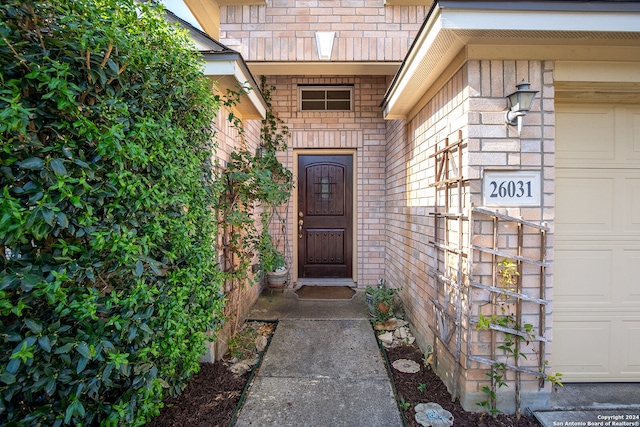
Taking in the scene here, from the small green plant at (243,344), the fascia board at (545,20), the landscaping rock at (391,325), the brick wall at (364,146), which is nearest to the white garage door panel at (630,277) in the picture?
the fascia board at (545,20)

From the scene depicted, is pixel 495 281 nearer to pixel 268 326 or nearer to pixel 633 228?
pixel 633 228

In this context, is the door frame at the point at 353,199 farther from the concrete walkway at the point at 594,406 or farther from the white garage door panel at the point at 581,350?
the concrete walkway at the point at 594,406

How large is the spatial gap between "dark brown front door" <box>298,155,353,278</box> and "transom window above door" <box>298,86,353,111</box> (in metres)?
0.73

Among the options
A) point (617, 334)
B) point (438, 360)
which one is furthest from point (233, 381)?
point (617, 334)

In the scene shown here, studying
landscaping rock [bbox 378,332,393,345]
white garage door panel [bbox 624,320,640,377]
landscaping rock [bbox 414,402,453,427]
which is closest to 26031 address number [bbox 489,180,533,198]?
white garage door panel [bbox 624,320,640,377]

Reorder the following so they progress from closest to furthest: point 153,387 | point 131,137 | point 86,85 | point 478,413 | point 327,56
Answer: point 86,85
point 131,137
point 153,387
point 478,413
point 327,56

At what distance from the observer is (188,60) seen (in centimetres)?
169

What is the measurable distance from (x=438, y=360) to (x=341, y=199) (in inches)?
106

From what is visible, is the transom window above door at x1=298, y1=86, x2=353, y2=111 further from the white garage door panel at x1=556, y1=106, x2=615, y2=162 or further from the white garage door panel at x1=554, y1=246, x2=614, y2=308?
the white garage door panel at x1=554, y1=246, x2=614, y2=308

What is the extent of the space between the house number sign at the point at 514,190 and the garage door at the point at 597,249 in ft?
1.31

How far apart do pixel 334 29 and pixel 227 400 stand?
377cm

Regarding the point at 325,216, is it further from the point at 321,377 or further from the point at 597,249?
the point at 597,249

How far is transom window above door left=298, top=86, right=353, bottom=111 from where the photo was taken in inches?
175

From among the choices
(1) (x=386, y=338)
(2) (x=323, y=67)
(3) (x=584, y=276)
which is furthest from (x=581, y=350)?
(2) (x=323, y=67)
